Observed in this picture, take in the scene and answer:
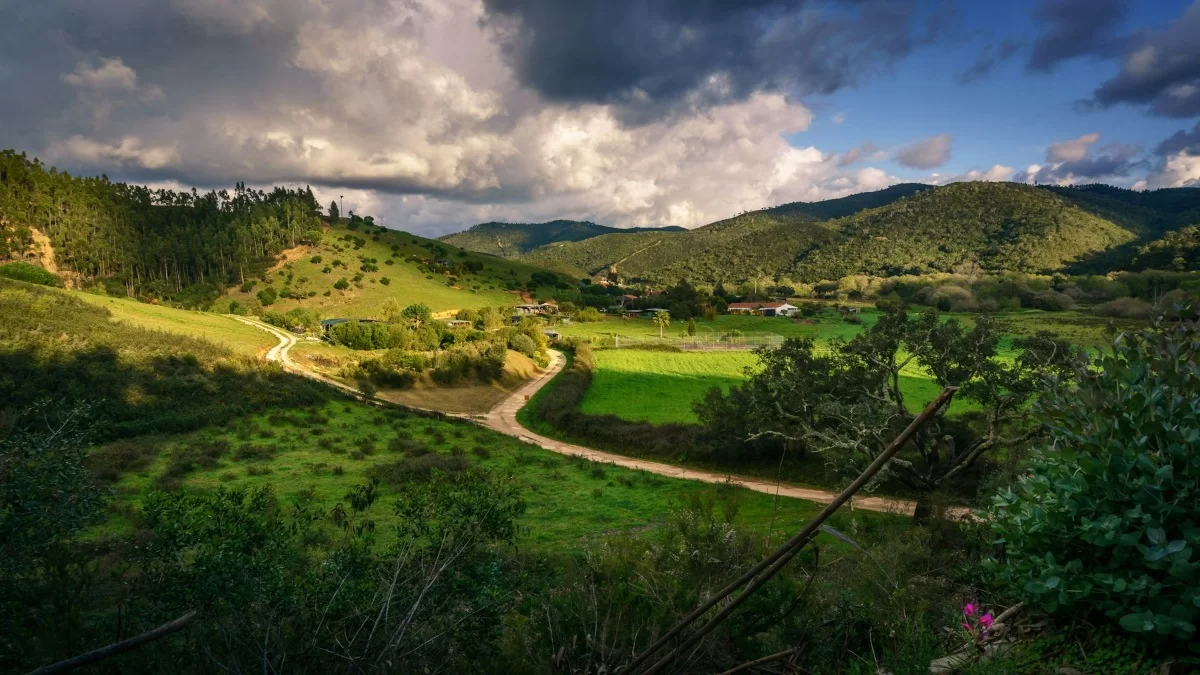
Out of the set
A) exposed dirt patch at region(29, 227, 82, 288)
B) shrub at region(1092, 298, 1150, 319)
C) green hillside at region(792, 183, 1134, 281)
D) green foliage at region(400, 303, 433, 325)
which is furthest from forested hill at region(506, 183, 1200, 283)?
exposed dirt patch at region(29, 227, 82, 288)

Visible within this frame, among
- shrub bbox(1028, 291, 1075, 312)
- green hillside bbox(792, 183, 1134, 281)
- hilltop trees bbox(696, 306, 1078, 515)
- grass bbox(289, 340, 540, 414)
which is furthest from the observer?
green hillside bbox(792, 183, 1134, 281)

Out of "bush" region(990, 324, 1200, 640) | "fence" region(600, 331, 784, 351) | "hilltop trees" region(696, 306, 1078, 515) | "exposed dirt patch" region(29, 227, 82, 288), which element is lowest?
"fence" region(600, 331, 784, 351)

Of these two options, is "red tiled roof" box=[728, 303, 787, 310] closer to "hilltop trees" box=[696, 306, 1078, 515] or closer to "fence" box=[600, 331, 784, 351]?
"fence" box=[600, 331, 784, 351]

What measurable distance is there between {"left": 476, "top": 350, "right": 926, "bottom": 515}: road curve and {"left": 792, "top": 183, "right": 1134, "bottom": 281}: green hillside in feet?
499

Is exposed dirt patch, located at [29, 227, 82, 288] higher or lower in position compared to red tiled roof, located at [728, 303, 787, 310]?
higher

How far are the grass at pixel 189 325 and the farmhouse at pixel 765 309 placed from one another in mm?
86636

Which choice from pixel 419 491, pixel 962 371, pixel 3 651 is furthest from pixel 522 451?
pixel 3 651

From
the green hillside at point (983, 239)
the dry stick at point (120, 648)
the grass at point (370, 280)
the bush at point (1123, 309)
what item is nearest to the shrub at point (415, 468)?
the dry stick at point (120, 648)

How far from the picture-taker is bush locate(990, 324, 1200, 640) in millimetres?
3240

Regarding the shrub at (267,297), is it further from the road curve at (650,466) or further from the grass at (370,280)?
the road curve at (650,466)

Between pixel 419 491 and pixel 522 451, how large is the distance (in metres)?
28.8

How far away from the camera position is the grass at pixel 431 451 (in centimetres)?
2064

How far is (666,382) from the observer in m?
60.1

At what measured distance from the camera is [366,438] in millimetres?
35000
